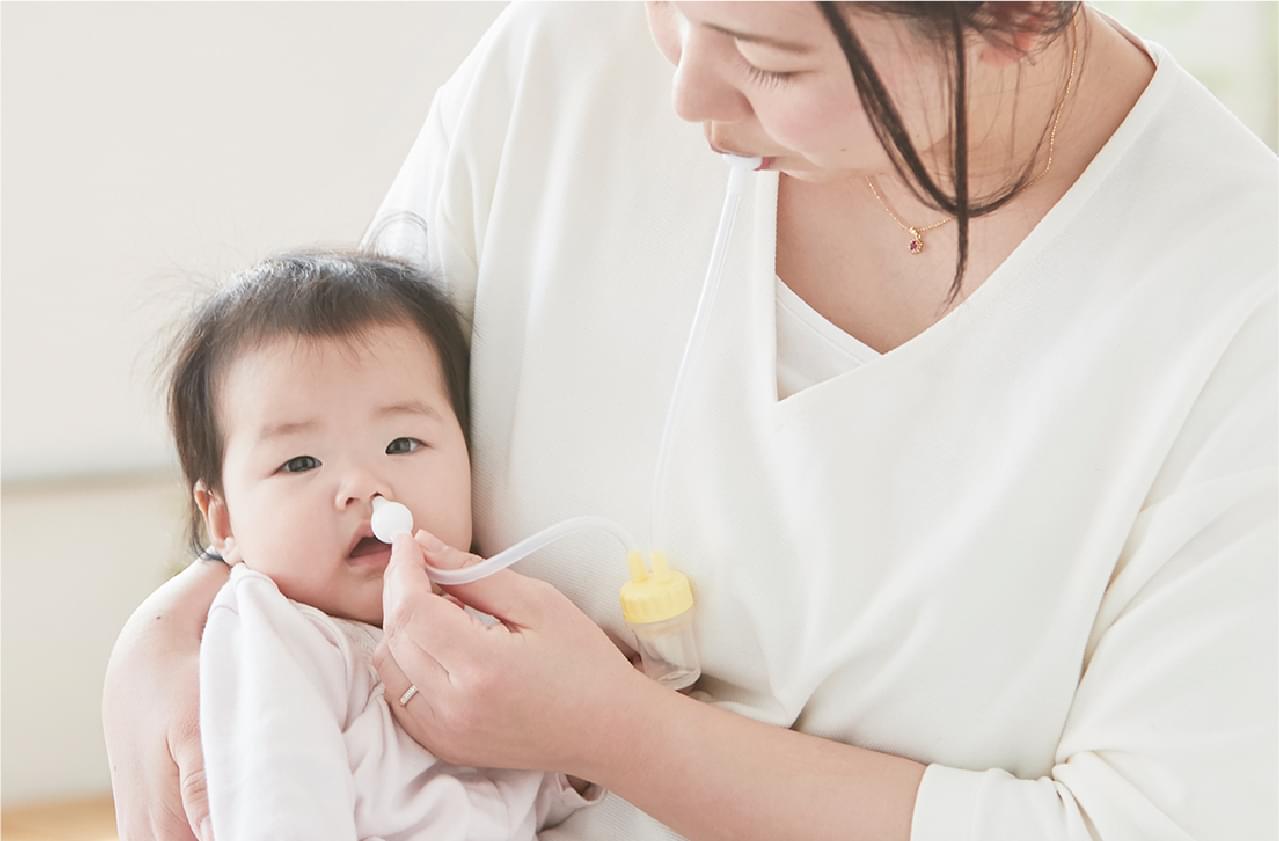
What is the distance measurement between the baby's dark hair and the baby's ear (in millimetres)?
11

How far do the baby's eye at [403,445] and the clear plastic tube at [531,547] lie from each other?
141mm

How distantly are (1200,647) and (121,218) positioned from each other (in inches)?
65.2

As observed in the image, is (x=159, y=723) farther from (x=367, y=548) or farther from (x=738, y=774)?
(x=738, y=774)

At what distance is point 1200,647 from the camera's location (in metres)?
0.96

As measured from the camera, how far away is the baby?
101 cm

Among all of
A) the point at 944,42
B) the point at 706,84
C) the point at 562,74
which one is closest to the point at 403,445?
the point at 562,74

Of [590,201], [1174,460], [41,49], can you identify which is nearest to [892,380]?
[1174,460]

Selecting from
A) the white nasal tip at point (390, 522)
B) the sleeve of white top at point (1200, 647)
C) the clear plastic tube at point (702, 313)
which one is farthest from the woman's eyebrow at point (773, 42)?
the white nasal tip at point (390, 522)

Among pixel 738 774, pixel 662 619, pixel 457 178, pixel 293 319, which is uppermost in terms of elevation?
pixel 457 178

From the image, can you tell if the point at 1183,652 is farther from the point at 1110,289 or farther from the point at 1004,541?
Answer: the point at 1110,289

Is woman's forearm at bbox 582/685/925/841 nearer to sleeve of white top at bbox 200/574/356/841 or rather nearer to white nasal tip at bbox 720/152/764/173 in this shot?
sleeve of white top at bbox 200/574/356/841

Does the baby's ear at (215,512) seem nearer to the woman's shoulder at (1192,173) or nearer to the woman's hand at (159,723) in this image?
the woman's hand at (159,723)

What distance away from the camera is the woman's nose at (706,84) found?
2.86 ft

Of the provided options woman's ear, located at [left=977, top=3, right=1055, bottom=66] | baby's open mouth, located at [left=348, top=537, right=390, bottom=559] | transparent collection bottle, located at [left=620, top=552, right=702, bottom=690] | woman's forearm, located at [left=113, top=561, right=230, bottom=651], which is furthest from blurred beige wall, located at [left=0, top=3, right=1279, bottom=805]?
woman's ear, located at [left=977, top=3, right=1055, bottom=66]
